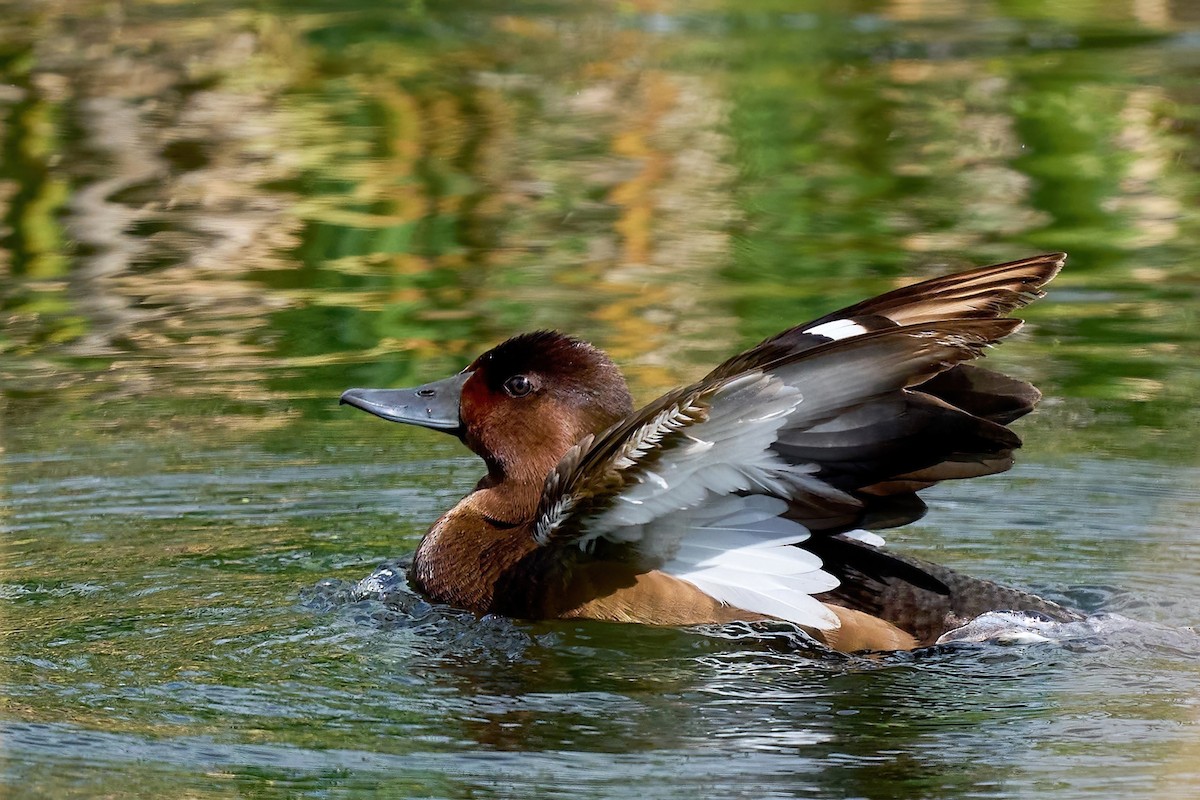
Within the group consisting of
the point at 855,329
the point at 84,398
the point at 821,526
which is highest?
the point at 855,329

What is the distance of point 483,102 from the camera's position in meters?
16.7

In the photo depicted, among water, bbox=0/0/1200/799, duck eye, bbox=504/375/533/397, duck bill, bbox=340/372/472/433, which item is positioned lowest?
water, bbox=0/0/1200/799

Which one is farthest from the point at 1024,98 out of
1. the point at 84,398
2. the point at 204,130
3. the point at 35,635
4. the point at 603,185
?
the point at 35,635

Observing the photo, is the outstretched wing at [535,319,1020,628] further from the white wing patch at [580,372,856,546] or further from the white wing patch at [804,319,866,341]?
the white wing patch at [804,319,866,341]

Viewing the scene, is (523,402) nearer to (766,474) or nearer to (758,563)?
(758,563)

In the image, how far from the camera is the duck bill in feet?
23.2

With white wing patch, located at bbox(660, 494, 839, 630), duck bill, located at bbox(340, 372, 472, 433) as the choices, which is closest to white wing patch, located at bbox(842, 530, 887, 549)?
white wing patch, located at bbox(660, 494, 839, 630)

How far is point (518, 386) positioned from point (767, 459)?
1.40m

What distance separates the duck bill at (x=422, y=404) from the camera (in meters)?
7.07

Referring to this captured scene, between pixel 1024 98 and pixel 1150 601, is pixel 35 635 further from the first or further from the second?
pixel 1024 98

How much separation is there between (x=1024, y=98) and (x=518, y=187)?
4.77 m

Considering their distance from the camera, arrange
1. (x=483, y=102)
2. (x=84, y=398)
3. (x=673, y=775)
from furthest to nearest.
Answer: (x=483, y=102) → (x=84, y=398) → (x=673, y=775)

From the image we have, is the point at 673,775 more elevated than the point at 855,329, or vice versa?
the point at 855,329

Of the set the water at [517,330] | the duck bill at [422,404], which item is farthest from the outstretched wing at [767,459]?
the duck bill at [422,404]
